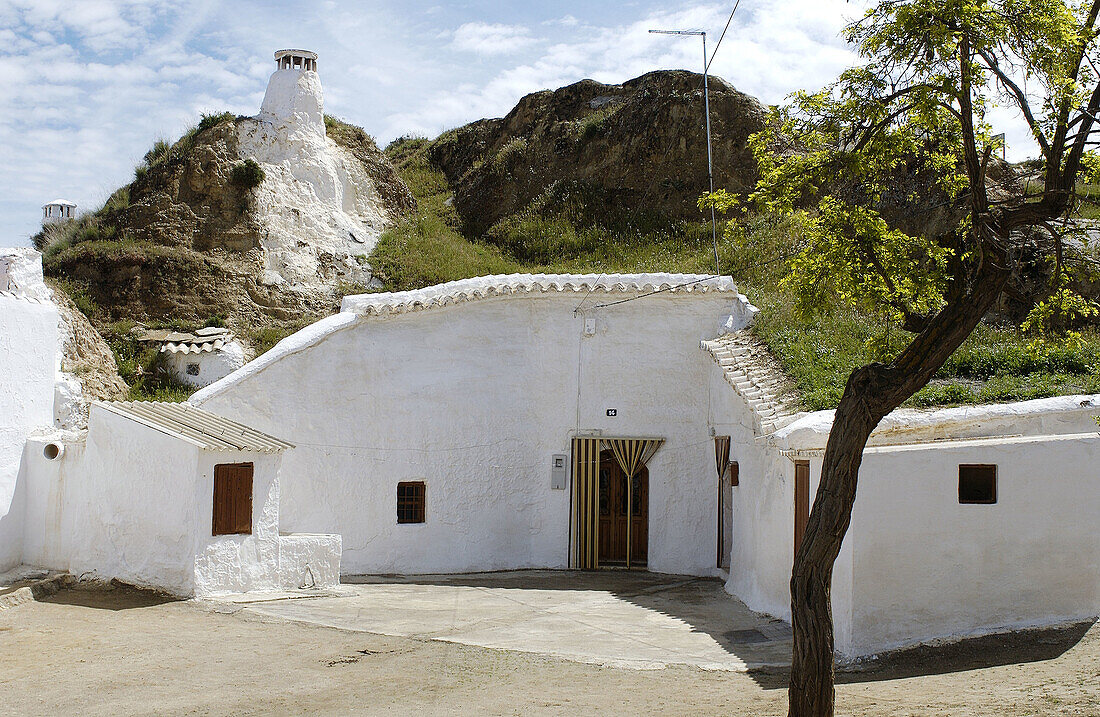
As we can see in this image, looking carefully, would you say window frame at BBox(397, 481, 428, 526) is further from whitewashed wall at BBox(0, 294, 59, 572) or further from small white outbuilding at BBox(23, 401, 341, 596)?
whitewashed wall at BBox(0, 294, 59, 572)

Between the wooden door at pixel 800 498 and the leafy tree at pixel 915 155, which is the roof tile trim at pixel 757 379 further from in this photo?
the leafy tree at pixel 915 155

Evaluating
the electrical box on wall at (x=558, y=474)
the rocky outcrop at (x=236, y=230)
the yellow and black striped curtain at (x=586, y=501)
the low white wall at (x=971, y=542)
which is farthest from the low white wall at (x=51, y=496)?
the rocky outcrop at (x=236, y=230)

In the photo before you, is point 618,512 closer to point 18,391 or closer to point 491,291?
point 491,291

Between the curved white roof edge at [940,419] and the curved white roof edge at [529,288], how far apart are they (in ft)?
17.7

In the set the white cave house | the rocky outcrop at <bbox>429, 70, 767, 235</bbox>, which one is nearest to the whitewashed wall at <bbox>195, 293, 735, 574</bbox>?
the white cave house

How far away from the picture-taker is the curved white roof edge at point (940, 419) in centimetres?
932

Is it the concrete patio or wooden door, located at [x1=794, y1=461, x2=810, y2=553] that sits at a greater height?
wooden door, located at [x1=794, y1=461, x2=810, y2=553]

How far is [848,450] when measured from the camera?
19.8ft

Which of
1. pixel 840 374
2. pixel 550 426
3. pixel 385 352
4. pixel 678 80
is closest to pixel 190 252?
pixel 385 352

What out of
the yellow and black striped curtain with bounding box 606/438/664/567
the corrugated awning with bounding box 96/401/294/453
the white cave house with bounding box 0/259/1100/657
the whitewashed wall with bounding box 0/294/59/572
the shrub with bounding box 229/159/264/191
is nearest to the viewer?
the white cave house with bounding box 0/259/1100/657

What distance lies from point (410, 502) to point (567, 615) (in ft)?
13.2

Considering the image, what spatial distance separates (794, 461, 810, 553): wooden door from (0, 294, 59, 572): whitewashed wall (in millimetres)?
9350

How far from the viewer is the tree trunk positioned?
5.92 meters

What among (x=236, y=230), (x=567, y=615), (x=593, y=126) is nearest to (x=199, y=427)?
(x=567, y=615)
